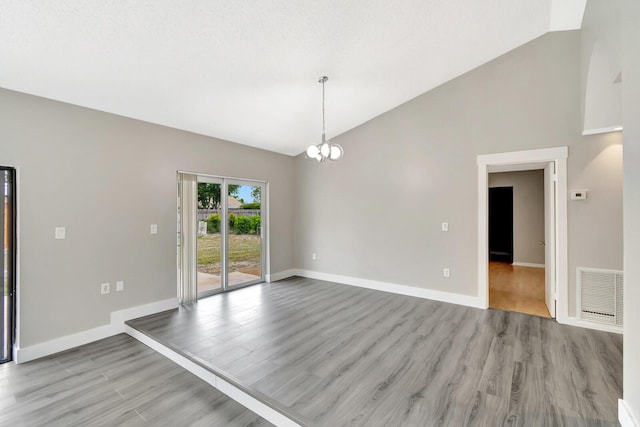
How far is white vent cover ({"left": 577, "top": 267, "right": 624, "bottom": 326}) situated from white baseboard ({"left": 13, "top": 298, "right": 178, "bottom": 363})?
5.59 m

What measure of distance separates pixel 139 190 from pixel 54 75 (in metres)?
1.53

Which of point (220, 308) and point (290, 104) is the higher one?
point (290, 104)

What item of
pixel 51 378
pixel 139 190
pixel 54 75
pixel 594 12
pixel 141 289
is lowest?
pixel 51 378

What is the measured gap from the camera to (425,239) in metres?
4.61

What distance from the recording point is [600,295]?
339cm

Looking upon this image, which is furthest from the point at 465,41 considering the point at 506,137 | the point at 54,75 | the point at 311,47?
the point at 54,75

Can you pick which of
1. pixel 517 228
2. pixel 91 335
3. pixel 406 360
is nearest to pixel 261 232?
pixel 91 335

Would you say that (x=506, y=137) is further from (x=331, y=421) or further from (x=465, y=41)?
(x=331, y=421)

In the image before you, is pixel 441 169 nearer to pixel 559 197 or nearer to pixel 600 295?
pixel 559 197

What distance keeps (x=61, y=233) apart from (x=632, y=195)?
17.0 ft

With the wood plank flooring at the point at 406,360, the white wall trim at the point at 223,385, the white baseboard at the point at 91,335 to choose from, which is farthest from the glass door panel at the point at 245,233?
the white wall trim at the point at 223,385

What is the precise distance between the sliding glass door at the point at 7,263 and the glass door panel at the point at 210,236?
82.5 inches

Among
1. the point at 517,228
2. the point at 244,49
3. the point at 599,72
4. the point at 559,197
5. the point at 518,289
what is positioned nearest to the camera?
the point at 244,49

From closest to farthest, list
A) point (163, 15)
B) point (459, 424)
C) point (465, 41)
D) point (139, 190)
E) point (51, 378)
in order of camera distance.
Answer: point (459, 424) → point (163, 15) → point (51, 378) → point (465, 41) → point (139, 190)
